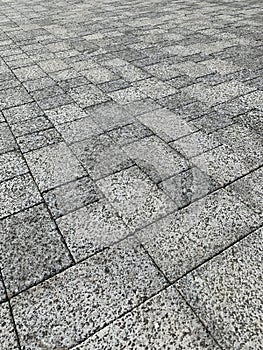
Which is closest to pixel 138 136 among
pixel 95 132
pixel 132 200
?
pixel 95 132

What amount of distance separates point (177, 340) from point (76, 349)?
0.55m

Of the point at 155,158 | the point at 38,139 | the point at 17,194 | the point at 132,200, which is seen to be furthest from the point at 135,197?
the point at 38,139

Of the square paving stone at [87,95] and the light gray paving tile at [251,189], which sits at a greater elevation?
the square paving stone at [87,95]

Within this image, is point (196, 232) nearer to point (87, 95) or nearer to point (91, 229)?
point (91, 229)

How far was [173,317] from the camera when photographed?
1.73 meters

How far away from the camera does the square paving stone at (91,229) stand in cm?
217

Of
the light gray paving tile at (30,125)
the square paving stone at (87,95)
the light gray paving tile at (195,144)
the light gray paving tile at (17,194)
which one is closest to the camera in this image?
the light gray paving tile at (17,194)

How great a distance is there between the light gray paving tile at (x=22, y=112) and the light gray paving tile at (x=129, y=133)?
3.72 ft

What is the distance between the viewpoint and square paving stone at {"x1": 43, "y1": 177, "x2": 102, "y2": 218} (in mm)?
2492

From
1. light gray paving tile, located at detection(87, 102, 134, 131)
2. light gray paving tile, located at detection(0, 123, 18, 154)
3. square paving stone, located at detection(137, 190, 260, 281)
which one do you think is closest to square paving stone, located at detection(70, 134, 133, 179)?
light gray paving tile, located at detection(87, 102, 134, 131)

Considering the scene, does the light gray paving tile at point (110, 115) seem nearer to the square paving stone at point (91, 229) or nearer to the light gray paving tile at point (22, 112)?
the light gray paving tile at point (22, 112)

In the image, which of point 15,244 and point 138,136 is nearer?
point 15,244

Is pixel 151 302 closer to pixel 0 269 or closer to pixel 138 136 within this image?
pixel 0 269

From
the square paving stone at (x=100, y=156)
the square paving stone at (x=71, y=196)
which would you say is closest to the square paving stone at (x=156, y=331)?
the square paving stone at (x=71, y=196)
